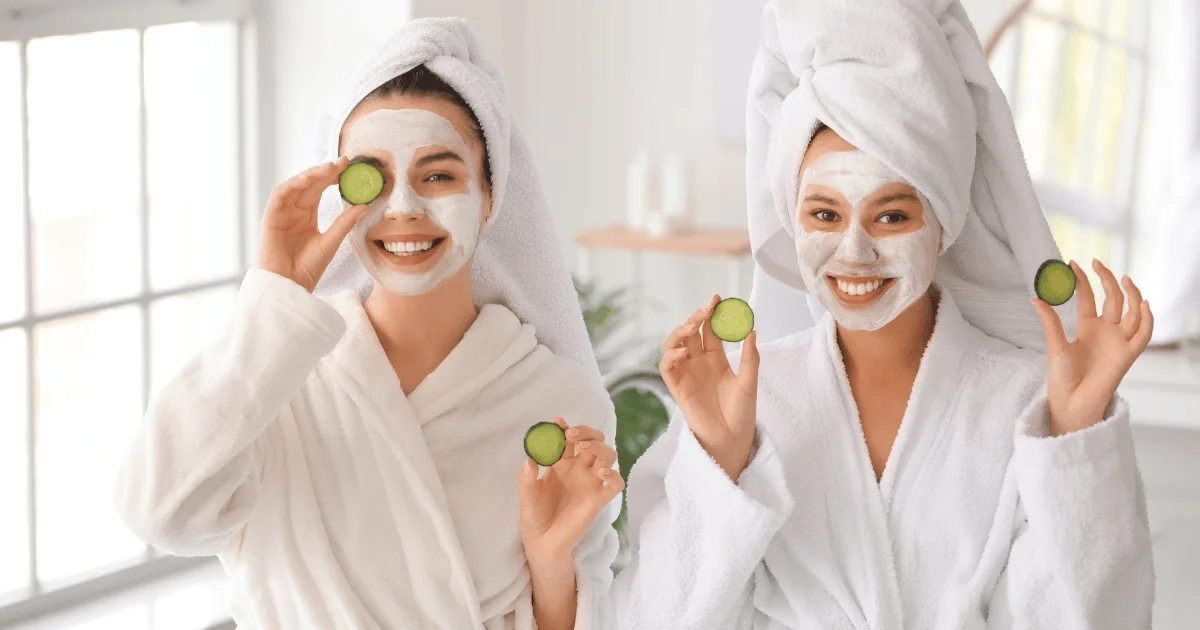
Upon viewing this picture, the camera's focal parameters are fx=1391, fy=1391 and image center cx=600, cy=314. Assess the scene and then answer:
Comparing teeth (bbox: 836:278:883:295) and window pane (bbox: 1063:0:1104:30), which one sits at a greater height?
window pane (bbox: 1063:0:1104:30)

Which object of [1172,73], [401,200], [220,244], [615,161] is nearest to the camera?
[401,200]

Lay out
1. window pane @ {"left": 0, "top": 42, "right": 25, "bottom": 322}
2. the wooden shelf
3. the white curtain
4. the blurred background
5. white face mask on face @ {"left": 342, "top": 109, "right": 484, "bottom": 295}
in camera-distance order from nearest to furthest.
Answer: white face mask on face @ {"left": 342, "top": 109, "right": 484, "bottom": 295} < window pane @ {"left": 0, "top": 42, "right": 25, "bottom": 322} < the blurred background < the white curtain < the wooden shelf

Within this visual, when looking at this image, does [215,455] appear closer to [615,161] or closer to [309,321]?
[309,321]

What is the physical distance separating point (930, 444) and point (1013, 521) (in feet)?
0.35

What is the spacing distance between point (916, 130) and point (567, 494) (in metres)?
0.46

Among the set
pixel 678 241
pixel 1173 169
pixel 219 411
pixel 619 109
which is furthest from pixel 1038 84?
pixel 219 411

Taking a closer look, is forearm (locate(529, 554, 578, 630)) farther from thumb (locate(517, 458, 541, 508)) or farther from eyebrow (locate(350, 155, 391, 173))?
eyebrow (locate(350, 155, 391, 173))

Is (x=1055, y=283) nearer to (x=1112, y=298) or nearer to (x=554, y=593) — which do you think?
(x=1112, y=298)

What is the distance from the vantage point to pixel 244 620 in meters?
1.35

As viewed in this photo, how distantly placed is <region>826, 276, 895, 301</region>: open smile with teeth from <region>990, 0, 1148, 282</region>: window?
1833mm

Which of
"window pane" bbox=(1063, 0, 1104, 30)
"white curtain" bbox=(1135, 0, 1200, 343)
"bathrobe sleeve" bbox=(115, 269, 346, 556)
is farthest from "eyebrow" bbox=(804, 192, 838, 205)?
"window pane" bbox=(1063, 0, 1104, 30)

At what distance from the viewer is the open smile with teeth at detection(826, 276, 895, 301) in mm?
1276

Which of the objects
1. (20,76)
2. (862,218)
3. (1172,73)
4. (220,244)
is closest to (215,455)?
(862,218)

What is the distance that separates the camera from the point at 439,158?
131 centimetres
